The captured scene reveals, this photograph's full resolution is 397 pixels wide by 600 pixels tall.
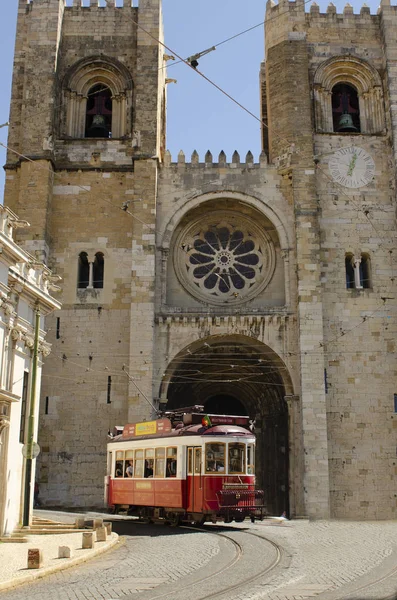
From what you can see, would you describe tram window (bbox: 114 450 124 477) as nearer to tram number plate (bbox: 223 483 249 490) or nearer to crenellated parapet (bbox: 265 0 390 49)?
tram number plate (bbox: 223 483 249 490)

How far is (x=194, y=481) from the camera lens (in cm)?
1591

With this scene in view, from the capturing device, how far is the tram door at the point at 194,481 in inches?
618

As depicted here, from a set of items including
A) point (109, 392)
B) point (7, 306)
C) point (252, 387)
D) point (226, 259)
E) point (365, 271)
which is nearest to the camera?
point (7, 306)

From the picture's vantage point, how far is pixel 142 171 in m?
24.3

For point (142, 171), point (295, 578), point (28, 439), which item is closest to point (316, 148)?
point (142, 171)

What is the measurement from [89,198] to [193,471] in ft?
39.5

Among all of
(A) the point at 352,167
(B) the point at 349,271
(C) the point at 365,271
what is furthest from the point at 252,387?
(A) the point at 352,167

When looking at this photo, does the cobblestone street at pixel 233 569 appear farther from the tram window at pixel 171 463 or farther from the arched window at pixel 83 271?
the arched window at pixel 83 271

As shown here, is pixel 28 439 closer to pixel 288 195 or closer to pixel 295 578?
pixel 295 578

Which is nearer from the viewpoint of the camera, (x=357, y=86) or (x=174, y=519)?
(x=174, y=519)

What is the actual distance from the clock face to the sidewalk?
15.3 m

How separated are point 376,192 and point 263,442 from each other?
10.3 meters

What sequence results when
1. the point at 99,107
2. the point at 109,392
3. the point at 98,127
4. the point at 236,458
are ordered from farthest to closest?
the point at 99,107, the point at 98,127, the point at 109,392, the point at 236,458

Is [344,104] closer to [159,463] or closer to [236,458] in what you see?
[236,458]
